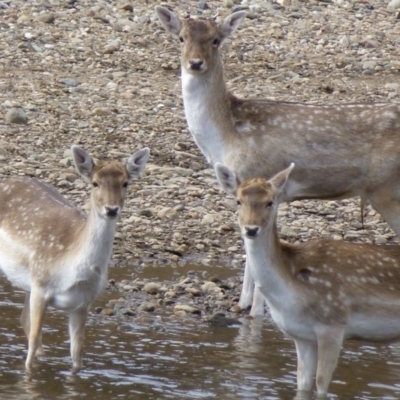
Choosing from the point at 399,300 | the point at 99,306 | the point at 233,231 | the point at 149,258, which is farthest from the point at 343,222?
the point at 399,300

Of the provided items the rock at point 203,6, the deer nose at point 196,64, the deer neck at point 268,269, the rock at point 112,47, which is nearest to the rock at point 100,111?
the rock at point 112,47

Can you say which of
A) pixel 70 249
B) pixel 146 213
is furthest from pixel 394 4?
pixel 70 249

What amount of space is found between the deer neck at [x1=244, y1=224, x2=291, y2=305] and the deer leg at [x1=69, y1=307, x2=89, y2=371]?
1.22m

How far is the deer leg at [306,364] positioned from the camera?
7.90 meters

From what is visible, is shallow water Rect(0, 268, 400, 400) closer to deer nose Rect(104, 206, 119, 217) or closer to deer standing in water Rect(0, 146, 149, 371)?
deer standing in water Rect(0, 146, 149, 371)

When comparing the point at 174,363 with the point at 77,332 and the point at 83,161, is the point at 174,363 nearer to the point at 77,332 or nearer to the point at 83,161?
the point at 77,332

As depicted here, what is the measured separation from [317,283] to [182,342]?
1.71 meters

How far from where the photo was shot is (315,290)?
25.7 ft

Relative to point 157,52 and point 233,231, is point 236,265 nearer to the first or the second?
point 233,231

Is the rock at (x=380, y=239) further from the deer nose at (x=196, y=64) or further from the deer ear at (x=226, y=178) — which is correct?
the deer ear at (x=226, y=178)

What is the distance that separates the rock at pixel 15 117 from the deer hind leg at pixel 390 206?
5.15 meters

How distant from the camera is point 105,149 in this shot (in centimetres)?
1322

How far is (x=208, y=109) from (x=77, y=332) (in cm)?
249

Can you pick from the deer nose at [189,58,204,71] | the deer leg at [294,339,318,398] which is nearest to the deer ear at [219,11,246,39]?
the deer nose at [189,58,204,71]
